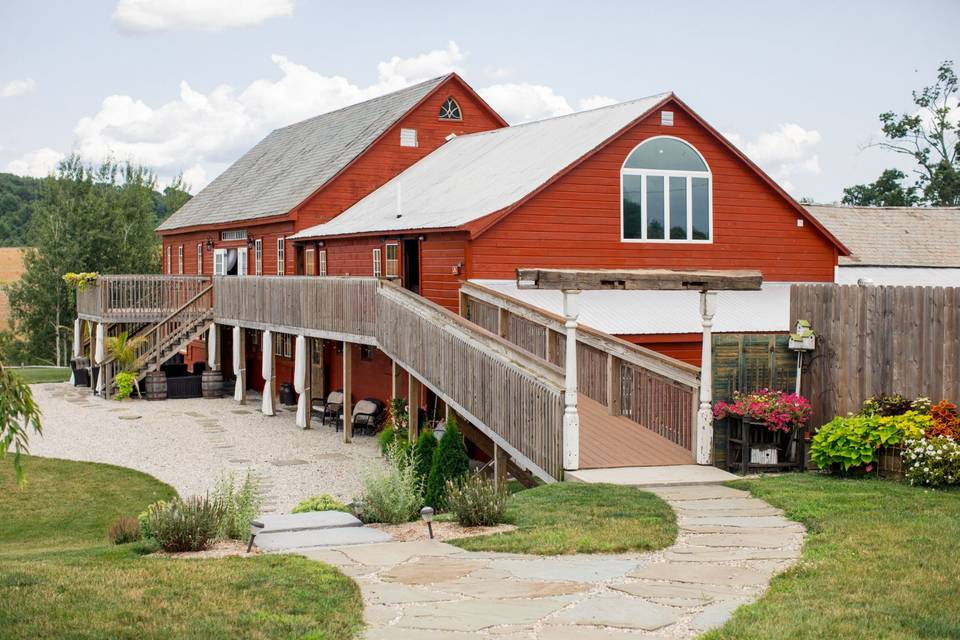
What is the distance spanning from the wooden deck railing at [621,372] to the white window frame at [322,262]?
38.5 feet

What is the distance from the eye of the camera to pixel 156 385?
3194cm

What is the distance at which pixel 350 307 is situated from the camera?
2472 centimetres

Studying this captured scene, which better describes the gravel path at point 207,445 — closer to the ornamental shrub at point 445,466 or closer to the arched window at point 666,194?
the ornamental shrub at point 445,466

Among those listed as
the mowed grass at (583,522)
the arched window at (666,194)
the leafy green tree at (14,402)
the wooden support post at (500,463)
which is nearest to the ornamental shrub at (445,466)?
the wooden support post at (500,463)

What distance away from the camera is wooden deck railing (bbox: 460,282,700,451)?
14.1 metres

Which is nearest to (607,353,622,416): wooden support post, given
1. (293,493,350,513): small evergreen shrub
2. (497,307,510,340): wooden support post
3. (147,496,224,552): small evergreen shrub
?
(497,307,510,340): wooden support post

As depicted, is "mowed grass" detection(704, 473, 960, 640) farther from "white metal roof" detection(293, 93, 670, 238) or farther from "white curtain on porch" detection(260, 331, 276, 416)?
"white curtain on porch" detection(260, 331, 276, 416)

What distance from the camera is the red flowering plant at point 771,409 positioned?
13.0 m

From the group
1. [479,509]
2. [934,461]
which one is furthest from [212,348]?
[934,461]

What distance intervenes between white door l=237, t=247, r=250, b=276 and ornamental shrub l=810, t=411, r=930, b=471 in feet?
84.8

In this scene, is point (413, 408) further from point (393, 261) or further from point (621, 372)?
point (621, 372)

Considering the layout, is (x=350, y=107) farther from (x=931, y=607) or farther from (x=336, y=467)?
(x=931, y=607)

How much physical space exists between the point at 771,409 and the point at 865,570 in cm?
485

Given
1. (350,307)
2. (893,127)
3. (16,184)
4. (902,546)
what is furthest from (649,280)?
(16,184)
